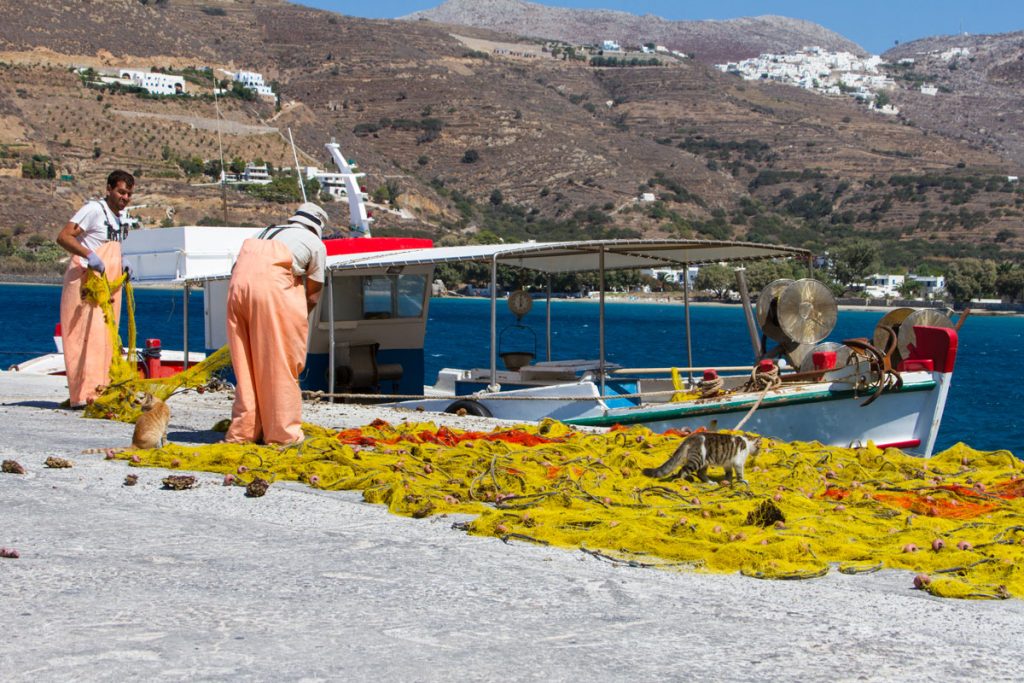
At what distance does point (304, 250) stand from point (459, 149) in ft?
519

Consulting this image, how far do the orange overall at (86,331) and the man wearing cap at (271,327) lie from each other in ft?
9.26

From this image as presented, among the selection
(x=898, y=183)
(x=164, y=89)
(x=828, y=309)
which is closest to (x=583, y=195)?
(x=898, y=183)

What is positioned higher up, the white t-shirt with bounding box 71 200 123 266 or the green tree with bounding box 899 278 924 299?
the white t-shirt with bounding box 71 200 123 266

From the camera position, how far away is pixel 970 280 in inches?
4510

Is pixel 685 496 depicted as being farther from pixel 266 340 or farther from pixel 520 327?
pixel 520 327

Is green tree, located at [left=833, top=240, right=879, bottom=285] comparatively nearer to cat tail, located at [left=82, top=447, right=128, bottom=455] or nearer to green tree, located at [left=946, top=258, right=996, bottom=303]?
green tree, located at [left=946, top=258, right=996, bottom=303]

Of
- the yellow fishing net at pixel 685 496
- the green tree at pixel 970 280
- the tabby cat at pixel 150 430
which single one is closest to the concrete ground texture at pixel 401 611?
the yellow fishing net at pixel 685 496

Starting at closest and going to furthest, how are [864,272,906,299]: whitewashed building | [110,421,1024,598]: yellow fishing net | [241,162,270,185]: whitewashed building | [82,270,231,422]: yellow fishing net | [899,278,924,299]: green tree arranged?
[110,421,1024,598]: yellow fishing net → [82,270,231,422]: yellow fishing net → [899,278,924,299]: green tree → [241,162,270,185]: whitewashed building → [864,272,906,299]: whitewashed building

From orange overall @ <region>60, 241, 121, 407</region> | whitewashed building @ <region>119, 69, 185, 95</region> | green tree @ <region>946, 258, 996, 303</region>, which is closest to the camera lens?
orange overall @ <region>60, 241, 121, 407</region>

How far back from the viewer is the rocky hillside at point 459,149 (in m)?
127

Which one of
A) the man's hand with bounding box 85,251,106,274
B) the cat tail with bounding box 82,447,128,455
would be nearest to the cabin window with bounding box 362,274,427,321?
the man's hand with bounding box 85,251,106,274

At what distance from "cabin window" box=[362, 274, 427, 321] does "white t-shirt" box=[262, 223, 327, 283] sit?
568 centimetres

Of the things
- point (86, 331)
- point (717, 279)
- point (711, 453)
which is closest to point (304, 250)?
point (711, 453)

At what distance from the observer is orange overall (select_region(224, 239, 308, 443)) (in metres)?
8.24
